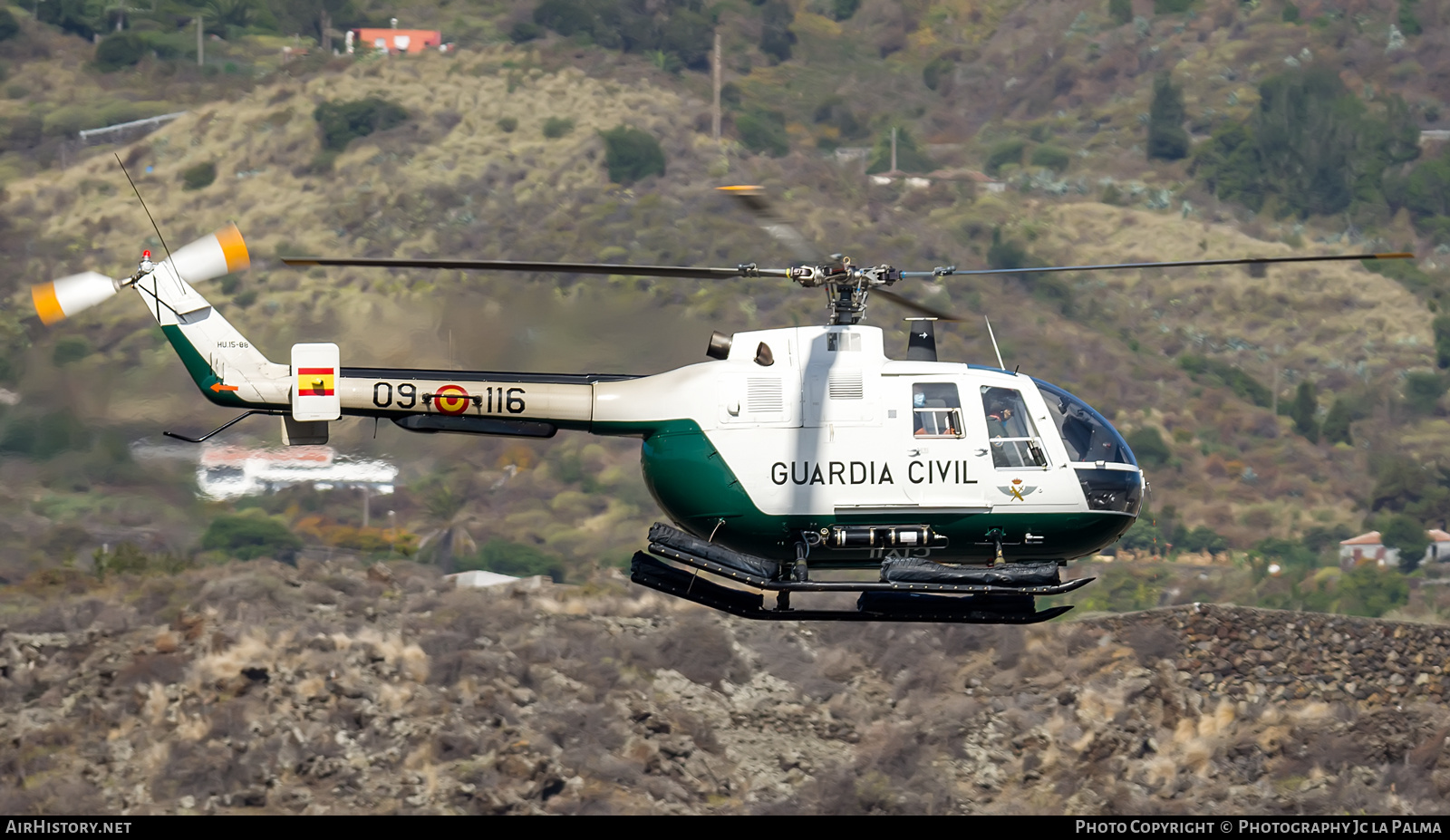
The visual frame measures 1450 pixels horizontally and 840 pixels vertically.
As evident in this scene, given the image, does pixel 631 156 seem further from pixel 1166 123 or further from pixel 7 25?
pixel 1166 123

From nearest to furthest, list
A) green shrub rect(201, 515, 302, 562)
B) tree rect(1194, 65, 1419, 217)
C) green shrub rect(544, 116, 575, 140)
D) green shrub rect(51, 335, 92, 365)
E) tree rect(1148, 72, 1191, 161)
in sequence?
green shrub rect(51, 335, 92, 365) < green shrub rect(201, 515, 302, 562) < green shrub rect(544, 116, 575, 140) < tree rect(1194, 65, 1419, 217) < tree rect(1148, 72, 1191, 161)

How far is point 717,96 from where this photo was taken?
341ft

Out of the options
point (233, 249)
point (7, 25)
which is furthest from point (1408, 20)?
point (233, 249)

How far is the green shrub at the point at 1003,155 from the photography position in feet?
363

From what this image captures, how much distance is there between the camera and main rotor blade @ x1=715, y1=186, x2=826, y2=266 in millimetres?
15530

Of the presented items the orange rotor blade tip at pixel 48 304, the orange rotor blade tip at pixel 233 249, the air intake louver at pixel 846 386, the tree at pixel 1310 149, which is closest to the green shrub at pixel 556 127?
the tree at pixel 1310 149

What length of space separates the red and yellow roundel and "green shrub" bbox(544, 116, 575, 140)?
7142 cm

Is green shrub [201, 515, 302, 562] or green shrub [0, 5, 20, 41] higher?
green shrub [0, 5, 20, 41]

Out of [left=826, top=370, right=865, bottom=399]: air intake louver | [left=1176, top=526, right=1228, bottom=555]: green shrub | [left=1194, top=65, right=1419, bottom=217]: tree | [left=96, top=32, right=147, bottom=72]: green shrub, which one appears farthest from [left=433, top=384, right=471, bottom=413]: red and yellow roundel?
[left=1194, top=65, right=1419, bottom=217]: tree

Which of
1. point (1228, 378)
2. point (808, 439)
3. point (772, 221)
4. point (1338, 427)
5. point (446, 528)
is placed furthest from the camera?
point (1228, 378)

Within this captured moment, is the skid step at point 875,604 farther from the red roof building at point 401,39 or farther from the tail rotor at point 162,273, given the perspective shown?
the red roof building at point 401,39

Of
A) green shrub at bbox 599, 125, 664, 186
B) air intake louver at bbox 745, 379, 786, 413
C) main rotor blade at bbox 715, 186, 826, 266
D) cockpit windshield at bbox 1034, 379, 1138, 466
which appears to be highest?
main rotor blade at bbox 715, 186, 826, 266

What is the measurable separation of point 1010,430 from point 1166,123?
101889mm

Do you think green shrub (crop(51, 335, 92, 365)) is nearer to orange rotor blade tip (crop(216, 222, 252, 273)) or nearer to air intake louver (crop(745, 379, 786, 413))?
orange rotor blade tip (crop(216, 222, 252, 273))
